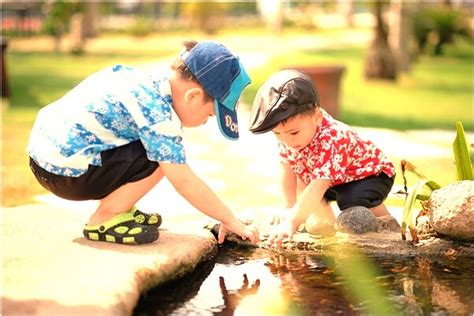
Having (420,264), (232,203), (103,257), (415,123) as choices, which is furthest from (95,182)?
(415,123)

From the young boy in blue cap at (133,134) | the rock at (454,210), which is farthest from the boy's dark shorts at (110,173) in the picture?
the rock at (454,210)

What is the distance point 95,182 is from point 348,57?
1628 cm

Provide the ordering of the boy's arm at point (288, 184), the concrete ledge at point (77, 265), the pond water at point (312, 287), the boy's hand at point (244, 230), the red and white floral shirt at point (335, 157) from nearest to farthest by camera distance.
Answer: the concrete ledge at point (77, 265), the pond water at point (312, 287), the boy's hand at point (244, 230), the red and white floral shirt at point (335, 157), the boy's arm at point (288, 184)

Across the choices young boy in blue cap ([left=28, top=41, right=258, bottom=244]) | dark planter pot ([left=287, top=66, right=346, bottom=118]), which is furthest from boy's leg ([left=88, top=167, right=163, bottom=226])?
dark planter pot ([left=287, top=66, right=346, bottom=118])

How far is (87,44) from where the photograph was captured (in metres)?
23.2

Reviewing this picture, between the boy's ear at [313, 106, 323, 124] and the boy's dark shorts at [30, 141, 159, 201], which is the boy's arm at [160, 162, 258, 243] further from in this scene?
the boy's ear at [313, 106, 323, 124]

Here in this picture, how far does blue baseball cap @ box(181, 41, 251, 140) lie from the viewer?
3670mm

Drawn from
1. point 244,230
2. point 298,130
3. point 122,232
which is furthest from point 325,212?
point 122,232

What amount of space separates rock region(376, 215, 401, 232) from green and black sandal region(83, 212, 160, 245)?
1.04 m

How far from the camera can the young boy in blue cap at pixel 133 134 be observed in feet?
11.9

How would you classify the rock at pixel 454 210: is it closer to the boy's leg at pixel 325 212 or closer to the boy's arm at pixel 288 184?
the boy's leg at pixel 325 212

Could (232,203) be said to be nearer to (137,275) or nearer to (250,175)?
(250,175)

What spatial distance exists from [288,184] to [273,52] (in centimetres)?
1588

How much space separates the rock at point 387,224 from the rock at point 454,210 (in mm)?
248
